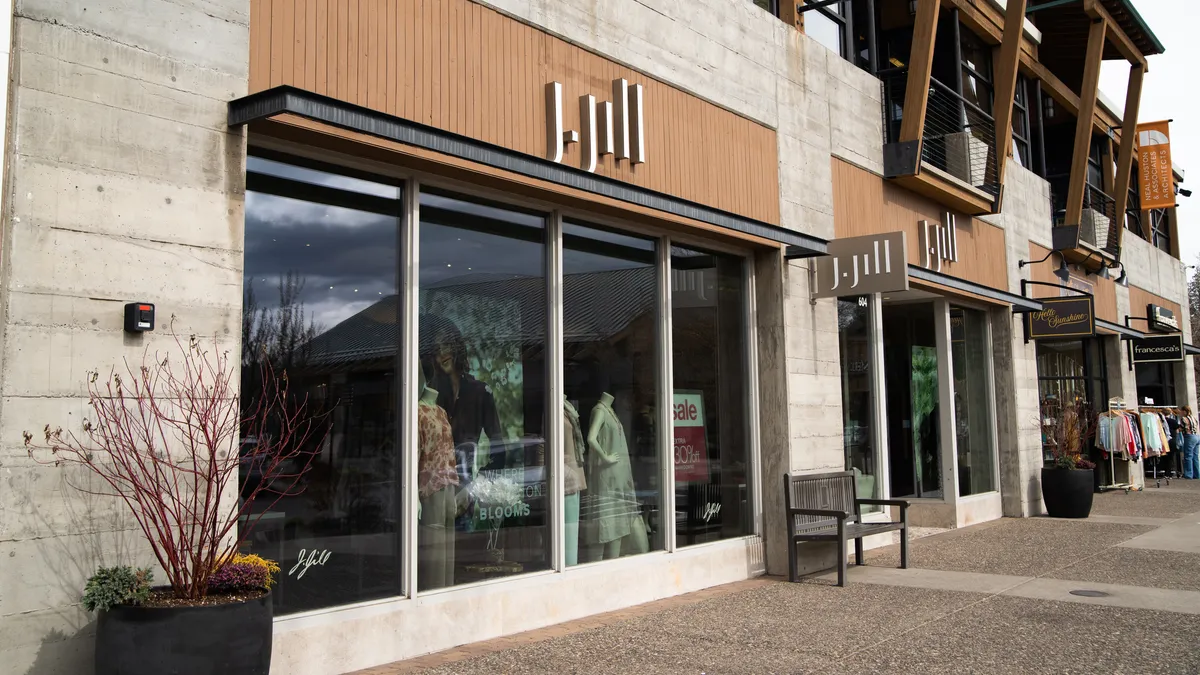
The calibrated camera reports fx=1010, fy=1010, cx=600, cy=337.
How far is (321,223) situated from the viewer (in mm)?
6465

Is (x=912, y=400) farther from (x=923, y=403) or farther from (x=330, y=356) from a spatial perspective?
(x=330, y=356)

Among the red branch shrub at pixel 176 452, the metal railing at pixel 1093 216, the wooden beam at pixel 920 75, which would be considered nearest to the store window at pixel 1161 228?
the metal railing at pixel 1093 216

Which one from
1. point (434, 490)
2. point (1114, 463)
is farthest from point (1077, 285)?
point (434, 490)

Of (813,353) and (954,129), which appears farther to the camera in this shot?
(954,129)

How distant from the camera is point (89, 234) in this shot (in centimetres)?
493

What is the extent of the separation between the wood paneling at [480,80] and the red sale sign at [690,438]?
1856 mm

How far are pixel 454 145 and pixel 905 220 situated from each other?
8199mm

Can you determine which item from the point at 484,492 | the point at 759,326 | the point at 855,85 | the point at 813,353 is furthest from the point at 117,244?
the point at 855,85

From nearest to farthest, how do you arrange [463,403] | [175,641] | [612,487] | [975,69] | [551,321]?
[175,641], [463,403], [551,321], [612,487], [975,69]

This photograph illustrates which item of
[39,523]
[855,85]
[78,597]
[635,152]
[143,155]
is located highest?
[855,85]

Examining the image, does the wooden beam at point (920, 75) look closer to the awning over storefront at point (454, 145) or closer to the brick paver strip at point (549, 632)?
the awning over storefront at point (454, 145)

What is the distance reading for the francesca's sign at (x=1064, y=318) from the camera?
51.9 feet

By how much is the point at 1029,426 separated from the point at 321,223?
13121 mm

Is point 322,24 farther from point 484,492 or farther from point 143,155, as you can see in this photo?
point 484,492
